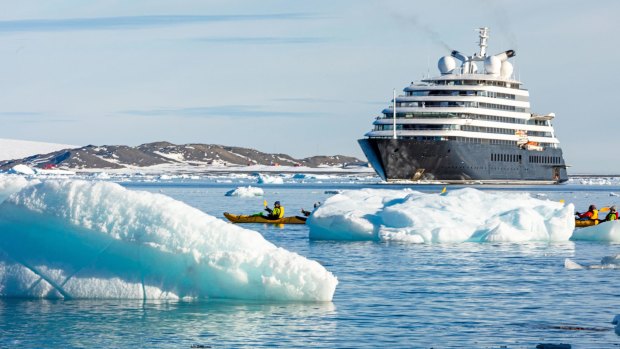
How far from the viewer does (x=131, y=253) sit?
699 inches

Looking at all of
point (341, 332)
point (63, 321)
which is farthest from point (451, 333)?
point (63, 321)

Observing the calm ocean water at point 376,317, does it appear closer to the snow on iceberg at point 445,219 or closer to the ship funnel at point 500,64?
the snow on iceberg at point 445,219

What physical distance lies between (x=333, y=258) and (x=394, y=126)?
239 feet

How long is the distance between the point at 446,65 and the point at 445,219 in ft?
254

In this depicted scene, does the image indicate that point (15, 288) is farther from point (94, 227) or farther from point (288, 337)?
point (288, 337)

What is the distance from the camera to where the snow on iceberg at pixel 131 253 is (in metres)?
17.7

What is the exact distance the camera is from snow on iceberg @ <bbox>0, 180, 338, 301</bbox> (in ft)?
58.2

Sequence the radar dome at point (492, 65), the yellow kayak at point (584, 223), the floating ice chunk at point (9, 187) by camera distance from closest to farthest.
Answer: the floating ice chunk at point (9, 187), the yellow kayak at point (584, 223), the radar dome at point (492, 65)

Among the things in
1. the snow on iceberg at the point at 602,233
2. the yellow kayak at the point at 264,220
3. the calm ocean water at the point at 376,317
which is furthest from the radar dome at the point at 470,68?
the calm ocean water at the point at 376,317

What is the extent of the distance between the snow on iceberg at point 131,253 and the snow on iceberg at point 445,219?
1345cm

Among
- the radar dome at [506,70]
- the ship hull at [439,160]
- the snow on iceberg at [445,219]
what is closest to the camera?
the snow on iceberg at [445,219]

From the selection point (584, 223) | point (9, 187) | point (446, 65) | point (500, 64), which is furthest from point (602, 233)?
point (500, 64)

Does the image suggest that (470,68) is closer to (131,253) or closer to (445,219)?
(445,219)

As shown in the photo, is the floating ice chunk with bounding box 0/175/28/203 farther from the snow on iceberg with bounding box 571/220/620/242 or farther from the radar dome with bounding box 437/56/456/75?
the radar dome with bounding box 437/56/456/75
